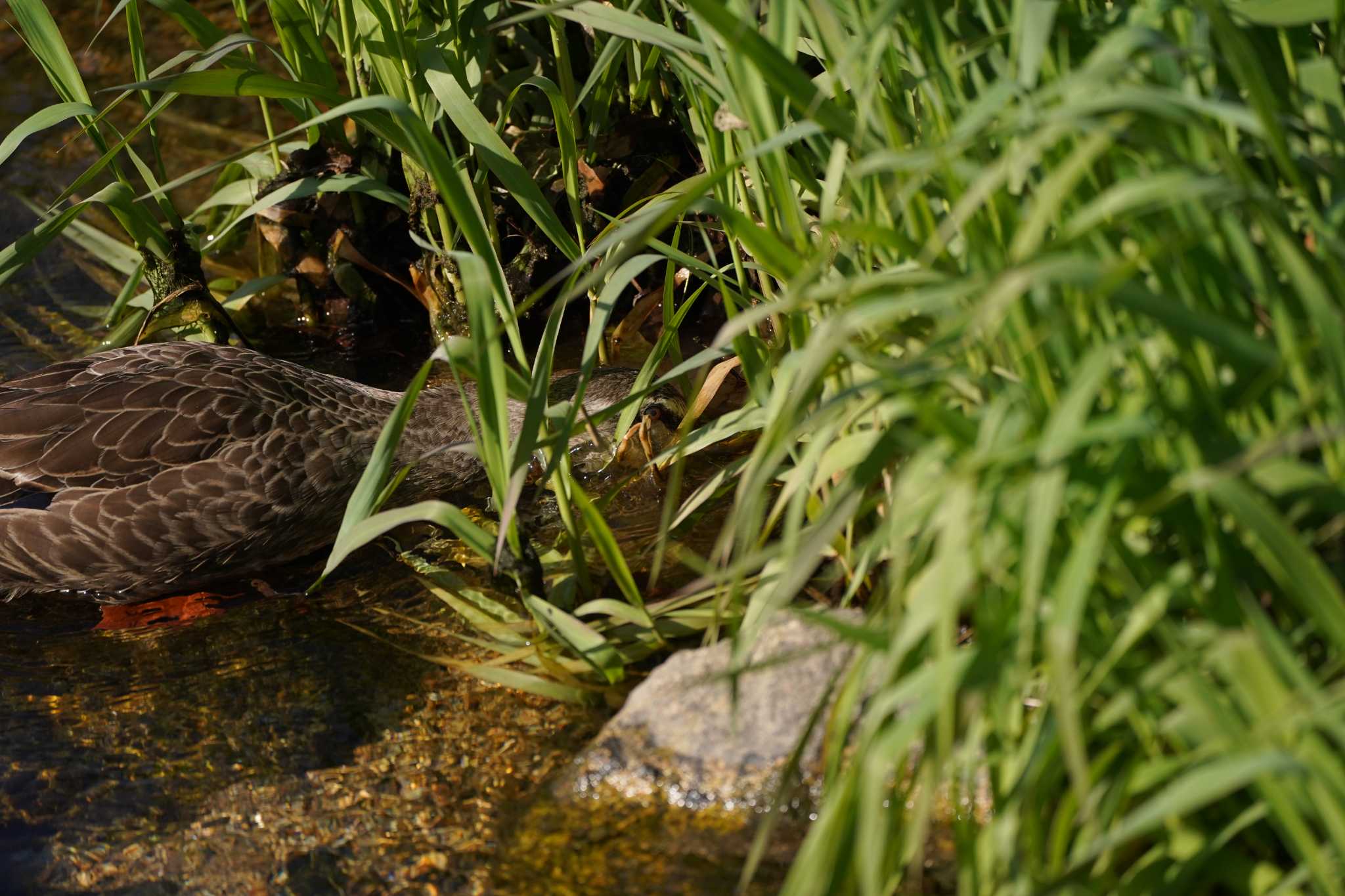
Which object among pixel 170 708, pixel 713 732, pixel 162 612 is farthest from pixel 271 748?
pixel 713 732

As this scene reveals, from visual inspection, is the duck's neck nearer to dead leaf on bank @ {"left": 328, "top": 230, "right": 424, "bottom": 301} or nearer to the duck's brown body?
the duck's brown body

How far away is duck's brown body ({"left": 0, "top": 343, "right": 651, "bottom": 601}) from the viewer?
3.83 metres

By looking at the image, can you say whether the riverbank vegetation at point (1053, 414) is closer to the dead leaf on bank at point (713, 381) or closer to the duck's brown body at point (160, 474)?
the dead leaf on bank at point (713, 381)

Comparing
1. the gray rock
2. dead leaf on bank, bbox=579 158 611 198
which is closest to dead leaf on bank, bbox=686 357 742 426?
the gray rock

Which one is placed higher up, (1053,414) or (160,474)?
(1053,414)

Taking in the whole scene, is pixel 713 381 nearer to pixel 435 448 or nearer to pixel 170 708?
pixel 435 448

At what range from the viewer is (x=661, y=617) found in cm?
301

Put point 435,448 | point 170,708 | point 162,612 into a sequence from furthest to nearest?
point 435,448 → point 162,612 → point 170,708

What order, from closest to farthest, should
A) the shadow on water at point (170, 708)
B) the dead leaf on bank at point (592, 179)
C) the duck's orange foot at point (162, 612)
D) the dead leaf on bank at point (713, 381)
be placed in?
the shadow on water at point (170, 708), the dead leaf on bank at point (713, 381), the duck's orange foot at point (162, 612), the dead leaf on bank at point (592, 179)

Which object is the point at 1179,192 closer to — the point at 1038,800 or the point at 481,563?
the point at 1038,800

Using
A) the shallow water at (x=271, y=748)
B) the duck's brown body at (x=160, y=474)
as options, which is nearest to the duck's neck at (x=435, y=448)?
the duck's brown body at (x=160, y=474)

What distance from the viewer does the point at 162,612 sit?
3.87 metres

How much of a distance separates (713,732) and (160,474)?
2.09m

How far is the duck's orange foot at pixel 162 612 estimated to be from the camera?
3785mm
